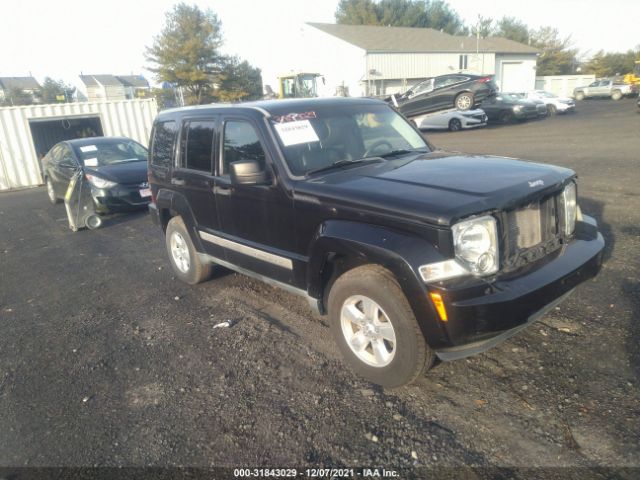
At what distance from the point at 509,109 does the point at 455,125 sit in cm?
280

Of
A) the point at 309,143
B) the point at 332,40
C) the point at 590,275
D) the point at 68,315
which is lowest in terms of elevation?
the point at 68,315

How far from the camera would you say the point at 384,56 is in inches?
1577

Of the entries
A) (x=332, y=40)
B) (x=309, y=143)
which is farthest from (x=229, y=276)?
(x=332, y=40)

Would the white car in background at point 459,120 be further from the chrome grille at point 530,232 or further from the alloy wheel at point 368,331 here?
the alloy wheel at point 368,331

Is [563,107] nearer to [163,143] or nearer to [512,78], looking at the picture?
[512,78]

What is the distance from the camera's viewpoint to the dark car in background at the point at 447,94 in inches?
698

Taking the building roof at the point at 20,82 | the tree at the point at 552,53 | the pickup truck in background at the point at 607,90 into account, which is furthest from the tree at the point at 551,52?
the building roof at the point at 20,82

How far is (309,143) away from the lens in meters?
4.02

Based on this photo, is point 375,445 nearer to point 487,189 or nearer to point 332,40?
point 487,189

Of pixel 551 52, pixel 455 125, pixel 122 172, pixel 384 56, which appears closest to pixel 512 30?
pixel 551 52

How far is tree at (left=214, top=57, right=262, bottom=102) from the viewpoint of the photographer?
44219 mm

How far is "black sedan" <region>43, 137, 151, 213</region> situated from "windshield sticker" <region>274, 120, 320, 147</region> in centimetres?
638

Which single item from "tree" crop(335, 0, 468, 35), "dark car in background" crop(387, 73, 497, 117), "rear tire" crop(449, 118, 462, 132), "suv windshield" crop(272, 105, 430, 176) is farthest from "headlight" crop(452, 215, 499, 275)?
"tree" crop(335, 0, 468, 35)

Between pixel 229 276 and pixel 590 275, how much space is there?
12.8ft
